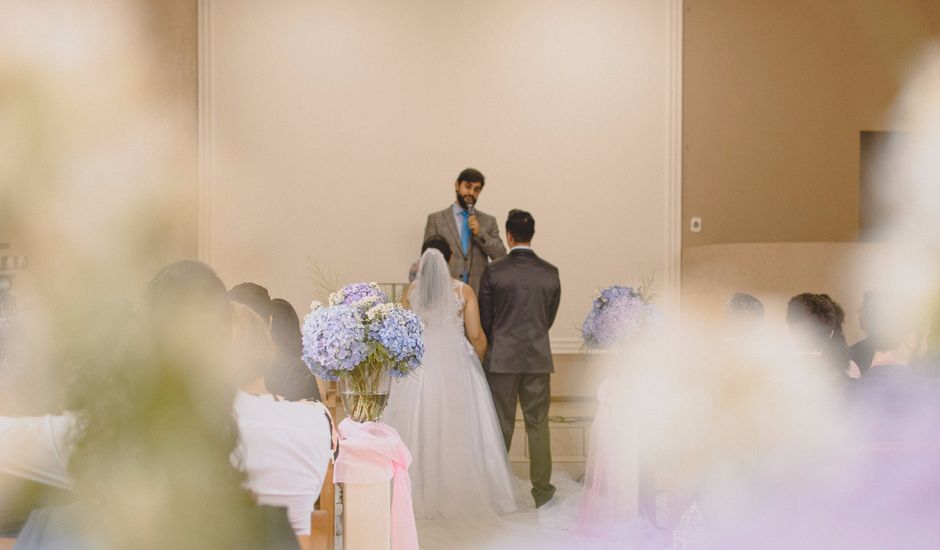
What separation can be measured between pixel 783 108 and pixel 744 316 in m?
3.66

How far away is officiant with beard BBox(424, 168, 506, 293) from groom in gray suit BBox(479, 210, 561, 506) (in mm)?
1407

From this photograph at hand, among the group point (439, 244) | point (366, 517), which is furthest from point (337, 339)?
point (439, 244)

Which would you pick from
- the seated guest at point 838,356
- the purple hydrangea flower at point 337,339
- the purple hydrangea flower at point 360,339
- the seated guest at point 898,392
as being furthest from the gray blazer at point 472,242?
the seated guest at point 898,392

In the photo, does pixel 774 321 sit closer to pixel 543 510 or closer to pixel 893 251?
Answer: pixel 893 251

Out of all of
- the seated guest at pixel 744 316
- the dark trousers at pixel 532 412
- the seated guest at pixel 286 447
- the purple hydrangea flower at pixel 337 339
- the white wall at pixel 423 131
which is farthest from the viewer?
the white wall at pixel 423 131

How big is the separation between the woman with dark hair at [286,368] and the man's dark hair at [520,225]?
58.3 inches

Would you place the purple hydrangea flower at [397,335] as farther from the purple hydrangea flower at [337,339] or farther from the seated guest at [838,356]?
the seated guest at [838,356]

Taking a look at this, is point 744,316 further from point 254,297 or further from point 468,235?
point 468,235

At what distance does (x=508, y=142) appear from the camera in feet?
23.2

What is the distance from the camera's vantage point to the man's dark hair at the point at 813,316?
3.45 m

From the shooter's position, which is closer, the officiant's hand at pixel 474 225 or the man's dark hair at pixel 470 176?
the man's dark hair at pixel 470 176

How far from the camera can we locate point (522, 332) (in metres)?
4.70

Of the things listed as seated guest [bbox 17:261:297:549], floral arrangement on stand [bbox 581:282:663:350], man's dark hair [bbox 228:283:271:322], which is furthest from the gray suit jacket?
seated guest [bbox 17:261:297:549]

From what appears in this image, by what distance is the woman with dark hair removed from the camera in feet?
11.0
